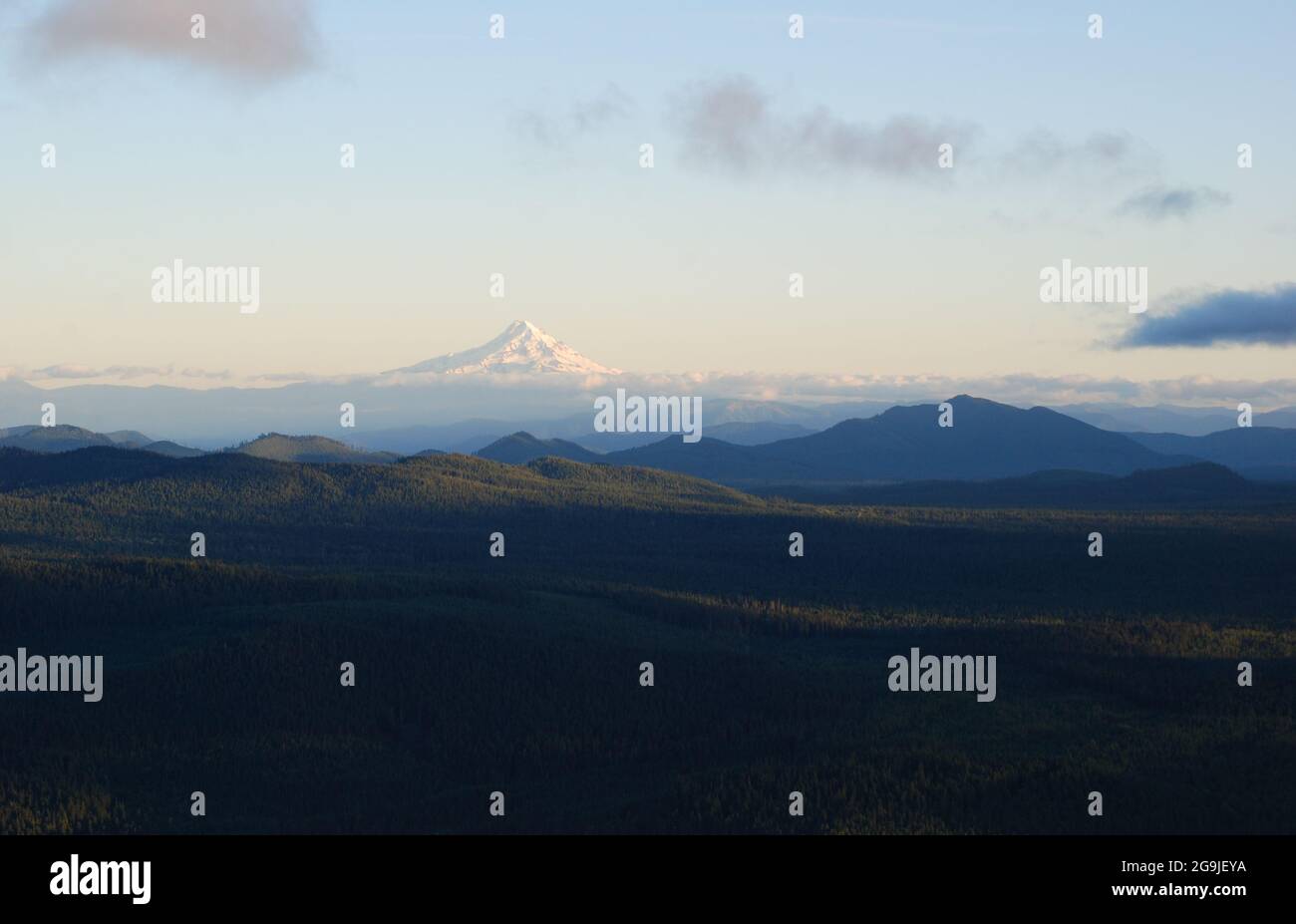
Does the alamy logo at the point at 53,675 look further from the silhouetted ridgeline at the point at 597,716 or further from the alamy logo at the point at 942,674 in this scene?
the alamy logo at the point at 942,674

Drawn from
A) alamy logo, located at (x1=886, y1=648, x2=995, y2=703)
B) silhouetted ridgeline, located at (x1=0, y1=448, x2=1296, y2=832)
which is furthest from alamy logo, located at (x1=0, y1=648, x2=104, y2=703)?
alamy logo, located at (x1=886, y1=648, x2=995, y2=703)

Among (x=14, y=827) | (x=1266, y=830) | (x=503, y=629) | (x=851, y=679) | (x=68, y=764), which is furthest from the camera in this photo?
(x=503, y=629)

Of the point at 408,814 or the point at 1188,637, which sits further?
the point at 1188,637

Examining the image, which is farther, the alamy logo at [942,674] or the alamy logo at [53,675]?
the alamy logo at [942,674]

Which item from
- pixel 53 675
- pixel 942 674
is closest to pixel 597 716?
pixel 942 674

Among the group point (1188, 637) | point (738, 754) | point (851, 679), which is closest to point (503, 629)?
point (851, 679)

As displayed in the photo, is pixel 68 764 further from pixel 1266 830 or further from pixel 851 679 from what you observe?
pixel 1266 830

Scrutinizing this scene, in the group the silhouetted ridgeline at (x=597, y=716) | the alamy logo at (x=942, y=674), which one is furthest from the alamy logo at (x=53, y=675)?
the alamy logo at (x=942, y=674)
